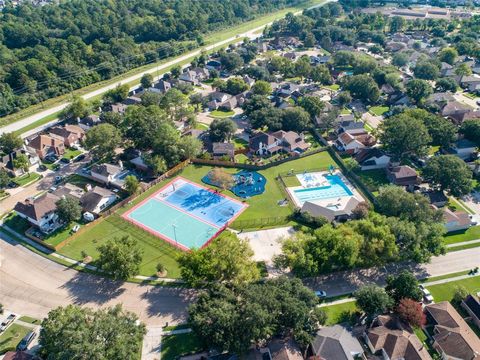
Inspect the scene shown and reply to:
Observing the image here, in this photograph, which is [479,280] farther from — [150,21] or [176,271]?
[150,21]

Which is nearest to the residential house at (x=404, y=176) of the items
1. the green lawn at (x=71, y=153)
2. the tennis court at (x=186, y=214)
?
the tennis court at (x=186, y=214)

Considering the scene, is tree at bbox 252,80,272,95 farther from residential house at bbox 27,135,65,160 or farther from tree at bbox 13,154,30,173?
tree at bbox 13,154,30,173

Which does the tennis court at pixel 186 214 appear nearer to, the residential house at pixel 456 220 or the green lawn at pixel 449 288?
the green lawn at pixel 449 288

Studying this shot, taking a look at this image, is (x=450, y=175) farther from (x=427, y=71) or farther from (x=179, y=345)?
(x=427, y=71)

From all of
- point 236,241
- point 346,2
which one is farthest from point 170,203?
point 346,2

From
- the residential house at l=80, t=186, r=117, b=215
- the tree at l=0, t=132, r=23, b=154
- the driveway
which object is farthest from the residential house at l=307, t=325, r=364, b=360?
the tree at l=0, t=132, r=23, b=154
